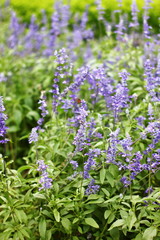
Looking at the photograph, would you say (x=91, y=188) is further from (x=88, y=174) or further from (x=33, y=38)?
(x=33, y=38)

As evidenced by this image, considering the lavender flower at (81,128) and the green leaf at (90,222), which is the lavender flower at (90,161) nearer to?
the lavender flower at (81,128)

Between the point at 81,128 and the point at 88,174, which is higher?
the point at 81,128

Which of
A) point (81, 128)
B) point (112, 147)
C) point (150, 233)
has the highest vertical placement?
point (81, 128)

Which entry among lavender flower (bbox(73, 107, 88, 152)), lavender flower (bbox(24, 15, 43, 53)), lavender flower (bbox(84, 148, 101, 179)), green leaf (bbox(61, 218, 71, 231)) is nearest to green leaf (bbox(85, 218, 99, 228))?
green leaf (bbox(61, 218, 71, 231))

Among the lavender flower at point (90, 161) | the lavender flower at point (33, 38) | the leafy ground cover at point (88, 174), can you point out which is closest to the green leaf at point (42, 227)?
the leafy ground cover at point (88, 174)

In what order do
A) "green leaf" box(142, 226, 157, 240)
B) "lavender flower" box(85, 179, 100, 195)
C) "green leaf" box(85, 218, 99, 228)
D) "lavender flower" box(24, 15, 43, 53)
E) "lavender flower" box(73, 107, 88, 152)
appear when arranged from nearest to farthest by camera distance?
"green leaf" box(142, 226, 157, 240), "lavender flower" box(73, 107, 88, 152), "green leaf" box(85, 218, 99, 228), "lavender flower" box(85, 179, 100, 195), "lavender flower" box(24, 15, 43, 53)

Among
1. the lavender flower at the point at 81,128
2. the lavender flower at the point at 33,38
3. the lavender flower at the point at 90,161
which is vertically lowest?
the lavender flower at the point at 90,161

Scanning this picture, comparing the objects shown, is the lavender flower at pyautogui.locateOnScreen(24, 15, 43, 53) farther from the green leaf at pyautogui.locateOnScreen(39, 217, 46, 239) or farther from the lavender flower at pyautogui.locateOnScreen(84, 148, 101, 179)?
the green leaf at pyautogui.locateOnScreen(39, 217, 46, 239)

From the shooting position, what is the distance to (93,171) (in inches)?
137

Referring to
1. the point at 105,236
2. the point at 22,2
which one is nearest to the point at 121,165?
the point at 105,236

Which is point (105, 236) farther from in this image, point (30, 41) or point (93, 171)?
point (30, 41)

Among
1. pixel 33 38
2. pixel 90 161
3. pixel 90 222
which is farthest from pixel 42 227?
pixel 33 38

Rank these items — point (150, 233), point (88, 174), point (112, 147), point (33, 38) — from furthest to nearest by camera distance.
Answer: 1. point (33, 38)
2. point (88, 174)
3. point (112, 147)
4. point (150, 233)

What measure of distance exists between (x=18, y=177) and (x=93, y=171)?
694 millimetres
